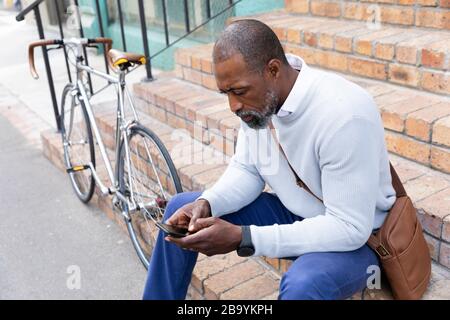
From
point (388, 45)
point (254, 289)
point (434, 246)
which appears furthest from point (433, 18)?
point (254, 289)

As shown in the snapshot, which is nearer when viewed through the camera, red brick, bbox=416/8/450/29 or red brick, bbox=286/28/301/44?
red brick, bbox=416/8/450/29

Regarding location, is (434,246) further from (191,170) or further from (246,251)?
(191,170)

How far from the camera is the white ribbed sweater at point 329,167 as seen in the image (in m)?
1.63

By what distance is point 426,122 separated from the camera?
2.31m

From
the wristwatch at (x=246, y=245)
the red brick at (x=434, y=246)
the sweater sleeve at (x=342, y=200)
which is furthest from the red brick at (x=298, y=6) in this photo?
the wristwatch at (x=246, y=245)

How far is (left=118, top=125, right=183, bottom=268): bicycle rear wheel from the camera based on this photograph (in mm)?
2822

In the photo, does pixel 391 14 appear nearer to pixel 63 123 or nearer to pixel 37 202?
pixel 63 123

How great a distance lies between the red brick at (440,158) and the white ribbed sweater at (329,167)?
57cm

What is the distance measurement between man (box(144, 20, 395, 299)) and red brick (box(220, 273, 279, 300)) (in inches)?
19.5

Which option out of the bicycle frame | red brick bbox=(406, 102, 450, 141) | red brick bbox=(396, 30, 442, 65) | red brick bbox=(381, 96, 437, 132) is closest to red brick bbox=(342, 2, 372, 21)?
red brick bbox=(396, 30, 442, 65)

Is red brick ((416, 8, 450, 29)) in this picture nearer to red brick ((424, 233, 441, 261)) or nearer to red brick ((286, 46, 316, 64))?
red brick ((286, 46, 316, 64))

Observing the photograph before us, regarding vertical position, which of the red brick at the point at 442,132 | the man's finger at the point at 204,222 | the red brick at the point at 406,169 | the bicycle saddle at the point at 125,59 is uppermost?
the bicycle saddle at the point at 125,59

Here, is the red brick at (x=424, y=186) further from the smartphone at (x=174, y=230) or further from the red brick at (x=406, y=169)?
the smartphone at (x=174, y=230)
